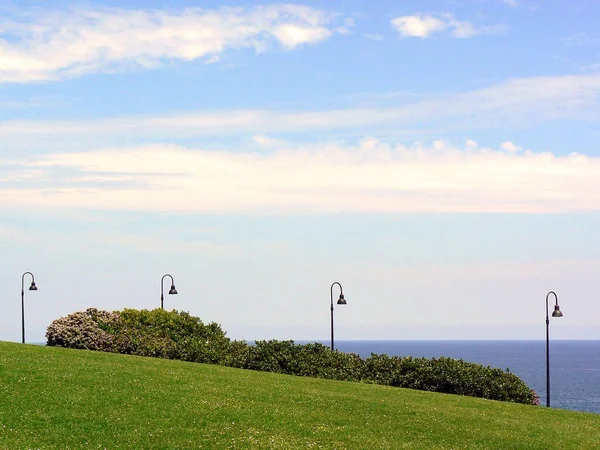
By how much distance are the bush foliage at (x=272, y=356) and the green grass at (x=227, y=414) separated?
5.03m

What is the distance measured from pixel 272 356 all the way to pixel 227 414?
16580mm

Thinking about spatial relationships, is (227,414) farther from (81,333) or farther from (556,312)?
(556,312)

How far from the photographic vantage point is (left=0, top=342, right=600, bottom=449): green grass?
23766 millimetres

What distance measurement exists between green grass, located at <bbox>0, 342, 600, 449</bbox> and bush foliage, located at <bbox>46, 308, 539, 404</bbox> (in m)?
5.03

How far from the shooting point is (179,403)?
27250mm

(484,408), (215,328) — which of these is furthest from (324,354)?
(484,408)

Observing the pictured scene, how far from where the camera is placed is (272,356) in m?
43.0

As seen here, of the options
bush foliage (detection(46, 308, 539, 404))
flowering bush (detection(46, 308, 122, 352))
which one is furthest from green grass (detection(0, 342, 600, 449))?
flowering bush (detection(46, 308, 122, 352))

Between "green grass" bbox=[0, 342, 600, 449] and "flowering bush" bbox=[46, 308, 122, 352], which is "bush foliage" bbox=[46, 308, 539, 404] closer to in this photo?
"flowering bush" bbox=[46, 308, 122, 352]

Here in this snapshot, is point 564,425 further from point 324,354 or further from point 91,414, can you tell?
point 91,414

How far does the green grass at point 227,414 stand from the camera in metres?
23.8

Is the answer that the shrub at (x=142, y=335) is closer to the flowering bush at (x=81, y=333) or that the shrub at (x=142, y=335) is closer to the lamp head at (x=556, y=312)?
the flowering bush at (x=81, y=333)

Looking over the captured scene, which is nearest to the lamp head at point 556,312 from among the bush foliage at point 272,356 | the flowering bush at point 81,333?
the bush foliage at point 272,356

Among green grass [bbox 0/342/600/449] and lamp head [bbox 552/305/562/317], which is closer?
green grass [bbox 0/342/600/449]
